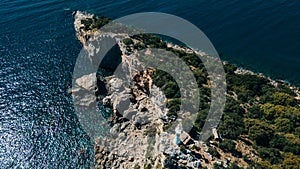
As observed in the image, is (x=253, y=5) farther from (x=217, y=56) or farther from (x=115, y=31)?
(x=115, y=31)

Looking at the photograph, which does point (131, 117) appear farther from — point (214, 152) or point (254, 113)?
point (254, 113)

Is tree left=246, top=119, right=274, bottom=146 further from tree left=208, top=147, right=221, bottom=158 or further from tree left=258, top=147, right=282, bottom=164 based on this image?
tree left=208, top=147, right=221, bottom=158

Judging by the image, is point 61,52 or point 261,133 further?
point 61,52

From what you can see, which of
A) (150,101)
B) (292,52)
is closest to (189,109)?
(150,101)

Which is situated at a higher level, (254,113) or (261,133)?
(254,113)

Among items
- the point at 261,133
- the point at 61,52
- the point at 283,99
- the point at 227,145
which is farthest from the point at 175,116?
the point at 61,52

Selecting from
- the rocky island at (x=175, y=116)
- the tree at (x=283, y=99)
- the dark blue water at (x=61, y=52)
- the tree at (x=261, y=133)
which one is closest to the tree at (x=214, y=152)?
the rocky island at (x=175, y=116)
